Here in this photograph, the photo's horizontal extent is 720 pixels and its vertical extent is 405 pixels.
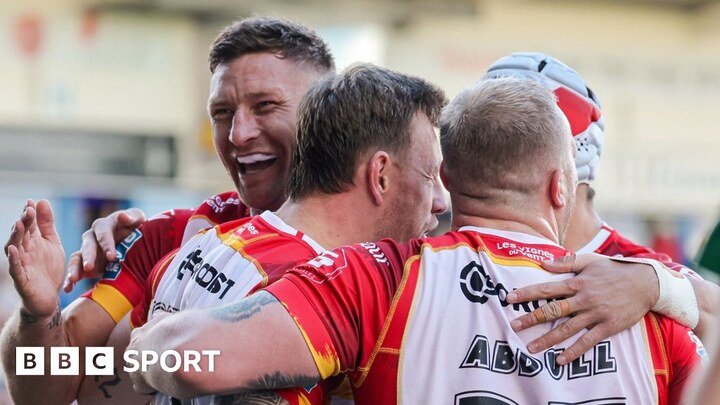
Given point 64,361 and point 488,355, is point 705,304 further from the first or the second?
point 64,361

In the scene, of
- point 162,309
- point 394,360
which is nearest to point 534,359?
point 394,360

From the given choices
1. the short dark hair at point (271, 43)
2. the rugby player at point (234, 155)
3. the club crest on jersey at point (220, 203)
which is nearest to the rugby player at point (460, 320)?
the rugby player at point (234, 155)

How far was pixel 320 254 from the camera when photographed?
3059 mm

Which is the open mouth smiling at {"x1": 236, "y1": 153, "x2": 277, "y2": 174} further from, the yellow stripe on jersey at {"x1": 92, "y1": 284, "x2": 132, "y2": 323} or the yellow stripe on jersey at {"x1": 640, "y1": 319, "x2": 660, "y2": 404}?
the yellow stripe on jersey at {"x1": 640, "y1": 319, "x2": 660, "y2": 404}

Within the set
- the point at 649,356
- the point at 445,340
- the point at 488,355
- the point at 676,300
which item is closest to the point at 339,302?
the point at 445,340

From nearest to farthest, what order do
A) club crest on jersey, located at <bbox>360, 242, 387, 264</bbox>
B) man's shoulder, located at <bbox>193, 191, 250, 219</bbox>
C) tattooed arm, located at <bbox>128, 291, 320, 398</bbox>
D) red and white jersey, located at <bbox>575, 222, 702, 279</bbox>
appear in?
tattooed arm, located at <bbox>128, 291, 320, 398</bbox> < club crest on jersey, located at <bbox>360, 242, 387, 264</bbox> < red and white jersey, located at <bbox>575, 222, 702, 279</bbox> < man's shoulder, located at <bbox>193, 191, 250, 219</bbox>

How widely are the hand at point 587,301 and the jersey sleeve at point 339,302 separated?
0.34 metres

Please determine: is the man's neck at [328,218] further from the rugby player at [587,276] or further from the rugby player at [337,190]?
the rugby player at [587,276]

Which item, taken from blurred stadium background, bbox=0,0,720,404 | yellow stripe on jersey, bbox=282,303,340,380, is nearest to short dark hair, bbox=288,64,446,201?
yellow stripe on jersey, bbox=282,303,340,380

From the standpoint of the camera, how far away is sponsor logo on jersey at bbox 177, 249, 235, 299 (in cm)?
304

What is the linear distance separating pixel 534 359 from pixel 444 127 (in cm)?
71

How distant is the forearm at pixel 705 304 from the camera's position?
3.13 metres

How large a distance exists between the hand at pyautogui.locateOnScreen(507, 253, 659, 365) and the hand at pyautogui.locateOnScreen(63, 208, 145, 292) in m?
1.84

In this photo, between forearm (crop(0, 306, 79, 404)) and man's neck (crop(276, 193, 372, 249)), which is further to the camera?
forearm (crop(0, 306, 79, 404))
